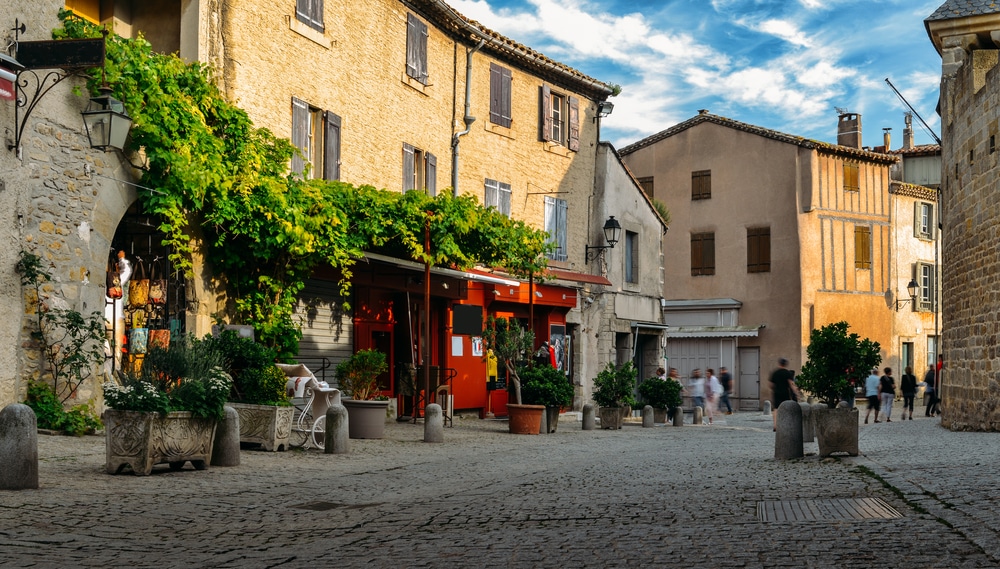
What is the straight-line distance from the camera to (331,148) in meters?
17.4

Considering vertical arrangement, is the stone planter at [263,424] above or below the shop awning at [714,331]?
below

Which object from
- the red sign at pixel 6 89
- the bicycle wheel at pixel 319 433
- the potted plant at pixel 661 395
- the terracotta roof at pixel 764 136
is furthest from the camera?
the terracotta roof at pixel 764 136

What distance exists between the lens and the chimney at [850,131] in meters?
40.2

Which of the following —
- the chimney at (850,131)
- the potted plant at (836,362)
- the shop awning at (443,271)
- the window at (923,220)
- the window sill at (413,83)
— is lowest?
the potted plant at (836,362)

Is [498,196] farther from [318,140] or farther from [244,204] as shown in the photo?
[244,204]

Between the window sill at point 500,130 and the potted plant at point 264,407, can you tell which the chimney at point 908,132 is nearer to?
the window sill at point 500,130

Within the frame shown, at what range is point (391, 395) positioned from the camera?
1942 centimetres

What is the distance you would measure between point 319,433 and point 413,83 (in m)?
9.18

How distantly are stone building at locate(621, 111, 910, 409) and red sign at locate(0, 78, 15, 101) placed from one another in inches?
1112

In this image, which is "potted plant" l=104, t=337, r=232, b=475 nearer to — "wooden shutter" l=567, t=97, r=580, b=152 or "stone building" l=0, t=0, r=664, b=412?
"stone building" l=0, t=0, r=664, b=412

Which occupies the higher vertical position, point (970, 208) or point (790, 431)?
point (970, 208)

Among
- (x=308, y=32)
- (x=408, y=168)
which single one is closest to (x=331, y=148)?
(x=308, y=32)

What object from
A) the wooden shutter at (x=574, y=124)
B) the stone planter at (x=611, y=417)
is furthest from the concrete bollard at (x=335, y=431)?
the wooden shutter at (x=574, y=124)

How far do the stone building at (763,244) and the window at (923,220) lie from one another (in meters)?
1.81
